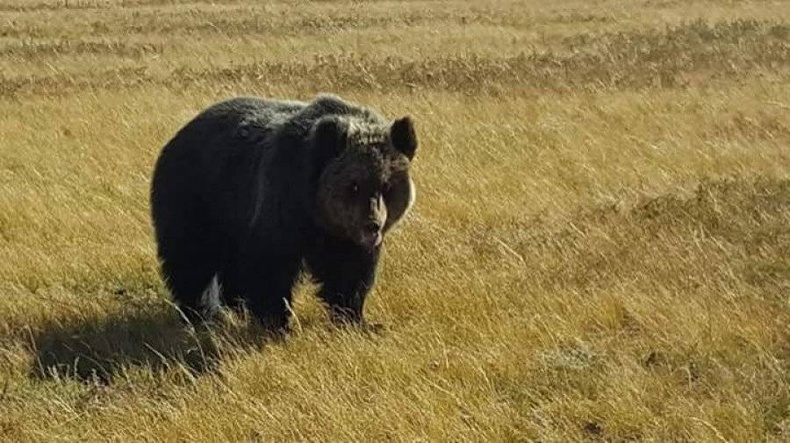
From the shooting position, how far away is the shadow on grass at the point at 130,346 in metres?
6.18

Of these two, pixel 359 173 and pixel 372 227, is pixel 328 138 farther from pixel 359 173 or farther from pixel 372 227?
pixel 372 227

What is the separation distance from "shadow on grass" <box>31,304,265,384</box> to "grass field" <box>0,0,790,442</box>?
0.03 m

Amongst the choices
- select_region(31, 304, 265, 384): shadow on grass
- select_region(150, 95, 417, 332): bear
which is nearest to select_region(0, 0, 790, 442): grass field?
select_region(31, 304, 265, 384): shadow on grass

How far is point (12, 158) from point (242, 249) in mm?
→ 6223

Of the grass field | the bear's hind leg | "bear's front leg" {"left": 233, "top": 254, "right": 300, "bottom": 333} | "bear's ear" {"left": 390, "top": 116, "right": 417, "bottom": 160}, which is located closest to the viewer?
the grass field

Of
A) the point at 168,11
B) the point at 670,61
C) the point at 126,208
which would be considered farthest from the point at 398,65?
the point at 168,11

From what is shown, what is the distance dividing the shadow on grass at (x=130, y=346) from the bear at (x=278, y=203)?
231 mm

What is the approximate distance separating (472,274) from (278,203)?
1.72 metres

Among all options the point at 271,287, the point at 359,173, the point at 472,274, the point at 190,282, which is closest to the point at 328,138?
the point at 359,173

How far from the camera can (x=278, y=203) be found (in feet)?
21.2

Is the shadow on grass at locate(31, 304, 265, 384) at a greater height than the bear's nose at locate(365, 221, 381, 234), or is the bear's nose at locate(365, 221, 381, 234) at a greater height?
the bear's nose at locate(365, 221, 381, 234)

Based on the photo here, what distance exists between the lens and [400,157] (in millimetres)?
6391

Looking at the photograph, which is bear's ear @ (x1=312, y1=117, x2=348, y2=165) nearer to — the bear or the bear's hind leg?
the bear

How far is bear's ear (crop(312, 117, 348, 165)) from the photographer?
20.2ft
